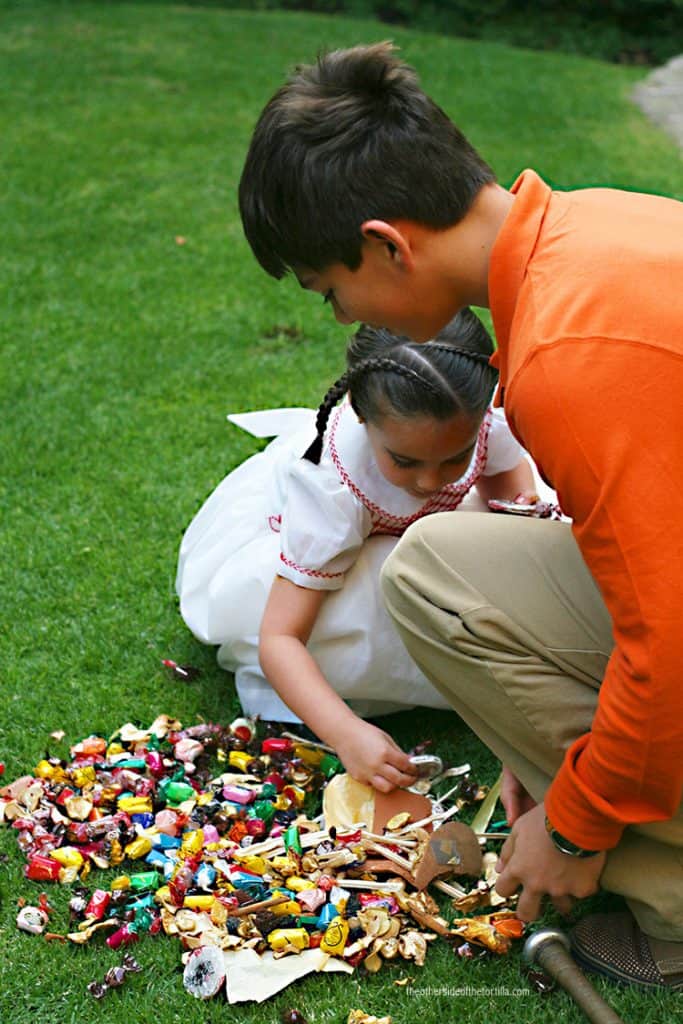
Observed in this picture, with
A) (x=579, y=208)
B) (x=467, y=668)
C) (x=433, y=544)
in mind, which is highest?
(x=579, y=208)

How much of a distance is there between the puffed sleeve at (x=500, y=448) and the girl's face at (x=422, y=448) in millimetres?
264

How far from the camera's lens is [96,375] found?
4.32 metres

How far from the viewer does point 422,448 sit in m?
2.33

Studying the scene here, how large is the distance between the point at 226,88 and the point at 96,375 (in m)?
4.69

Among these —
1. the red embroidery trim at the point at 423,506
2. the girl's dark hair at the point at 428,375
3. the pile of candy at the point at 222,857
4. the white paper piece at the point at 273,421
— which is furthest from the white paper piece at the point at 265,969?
the white paper piece at the point at 273,421

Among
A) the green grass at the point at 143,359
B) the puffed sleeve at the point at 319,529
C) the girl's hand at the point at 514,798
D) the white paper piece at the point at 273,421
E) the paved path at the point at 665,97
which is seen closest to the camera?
the green grass at the point at 143,359

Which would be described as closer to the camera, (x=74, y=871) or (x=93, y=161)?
(x=74, y=871)

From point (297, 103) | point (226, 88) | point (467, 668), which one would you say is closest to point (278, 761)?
point (467, 668)

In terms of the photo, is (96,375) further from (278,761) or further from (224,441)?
(278,761)

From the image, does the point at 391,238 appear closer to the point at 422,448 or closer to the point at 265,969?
the point at 422,448

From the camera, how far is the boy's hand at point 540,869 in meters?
1.81

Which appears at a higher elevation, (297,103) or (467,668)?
(297,103)

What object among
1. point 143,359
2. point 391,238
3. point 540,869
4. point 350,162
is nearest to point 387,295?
point 391,238

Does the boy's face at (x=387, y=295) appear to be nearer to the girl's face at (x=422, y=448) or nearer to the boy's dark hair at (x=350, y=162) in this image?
the boy's dark hair at (x=350, y=162)
